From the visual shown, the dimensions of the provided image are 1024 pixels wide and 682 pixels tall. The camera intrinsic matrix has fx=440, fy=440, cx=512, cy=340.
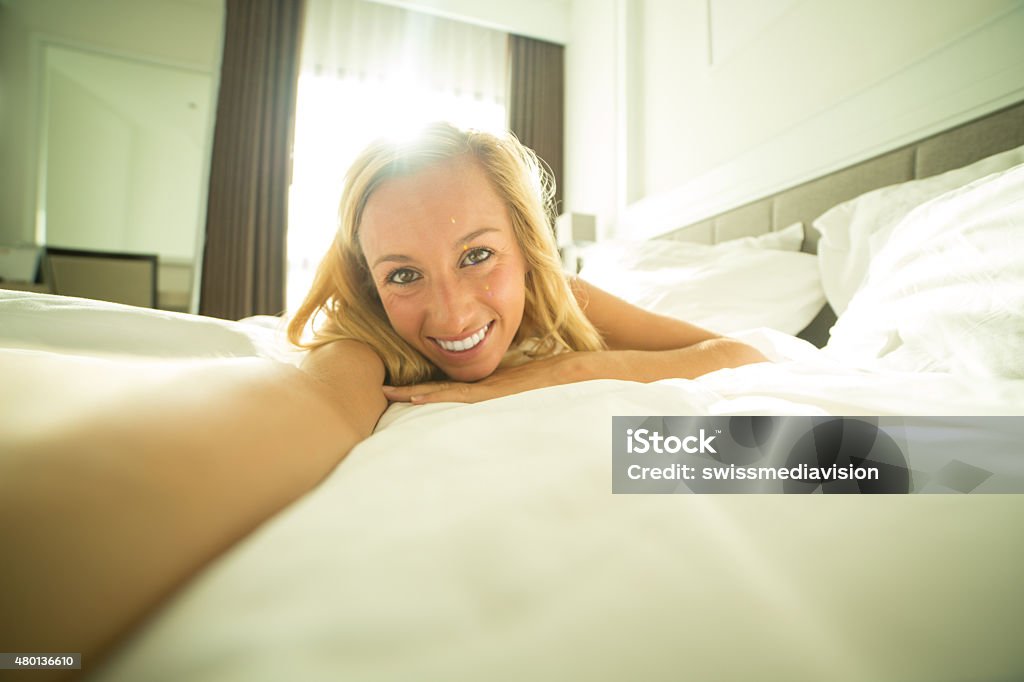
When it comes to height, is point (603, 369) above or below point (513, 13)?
below

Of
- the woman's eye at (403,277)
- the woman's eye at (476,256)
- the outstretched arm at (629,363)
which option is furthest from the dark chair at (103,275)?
the outstretched arm at (629,363)

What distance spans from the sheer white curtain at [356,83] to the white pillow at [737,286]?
241 cm

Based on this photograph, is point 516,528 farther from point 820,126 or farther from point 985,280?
point 820,126

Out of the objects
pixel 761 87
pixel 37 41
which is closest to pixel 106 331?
pixel 761 87

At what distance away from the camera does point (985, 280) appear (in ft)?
2.01

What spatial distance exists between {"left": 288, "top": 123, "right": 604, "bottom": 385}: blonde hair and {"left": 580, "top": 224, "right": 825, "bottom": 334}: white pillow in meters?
0.55

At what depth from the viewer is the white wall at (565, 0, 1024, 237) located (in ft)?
4.04

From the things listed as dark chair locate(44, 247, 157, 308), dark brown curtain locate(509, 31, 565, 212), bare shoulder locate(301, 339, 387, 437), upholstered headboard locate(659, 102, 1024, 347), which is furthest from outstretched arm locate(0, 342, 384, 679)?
dark chair locate(44, 247, 157, 308)

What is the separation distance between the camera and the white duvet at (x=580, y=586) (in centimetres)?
19

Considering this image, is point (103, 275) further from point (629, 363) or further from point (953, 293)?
point (953, 293)

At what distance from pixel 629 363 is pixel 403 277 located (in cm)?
46

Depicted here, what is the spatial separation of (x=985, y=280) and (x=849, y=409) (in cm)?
42

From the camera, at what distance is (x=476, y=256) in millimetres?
852

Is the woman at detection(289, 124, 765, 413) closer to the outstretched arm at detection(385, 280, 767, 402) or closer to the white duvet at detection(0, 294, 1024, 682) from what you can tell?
the outstretched arm at detection(385, 280, 767, 402)
